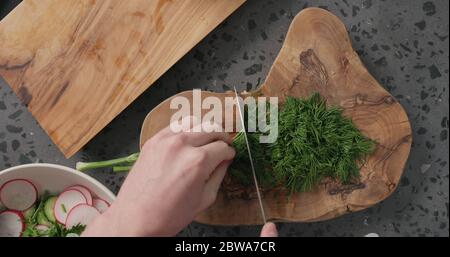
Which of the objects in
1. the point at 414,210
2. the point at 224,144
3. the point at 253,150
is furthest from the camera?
the point at 414,210

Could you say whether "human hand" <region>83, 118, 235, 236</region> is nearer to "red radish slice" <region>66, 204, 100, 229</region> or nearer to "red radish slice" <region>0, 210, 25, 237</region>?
"red radish slice" <region>66, 204, 100, 229</region>

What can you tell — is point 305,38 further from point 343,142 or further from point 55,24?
point 55,24

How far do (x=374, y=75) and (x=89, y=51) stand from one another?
917mm

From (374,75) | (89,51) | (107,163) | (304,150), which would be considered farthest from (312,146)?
(89,51)

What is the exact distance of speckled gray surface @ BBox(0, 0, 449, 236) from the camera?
1.46m

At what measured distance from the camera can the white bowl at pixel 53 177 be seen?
Result: 4.13ft

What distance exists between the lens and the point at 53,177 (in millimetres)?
1320

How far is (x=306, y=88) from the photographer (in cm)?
138

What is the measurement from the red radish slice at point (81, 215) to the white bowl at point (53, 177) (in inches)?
1.8

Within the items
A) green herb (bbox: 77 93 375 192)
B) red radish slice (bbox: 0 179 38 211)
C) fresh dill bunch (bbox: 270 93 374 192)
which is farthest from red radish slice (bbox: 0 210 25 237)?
fresh dill bunch (bbox: 270 93 374 192)

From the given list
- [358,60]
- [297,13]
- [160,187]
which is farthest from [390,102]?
[160,187]

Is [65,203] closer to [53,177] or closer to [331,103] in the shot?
[53,177]

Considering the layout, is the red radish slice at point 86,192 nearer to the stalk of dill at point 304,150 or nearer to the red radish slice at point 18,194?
the red radish slice at point 18,194

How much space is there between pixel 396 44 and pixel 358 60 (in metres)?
0.21
